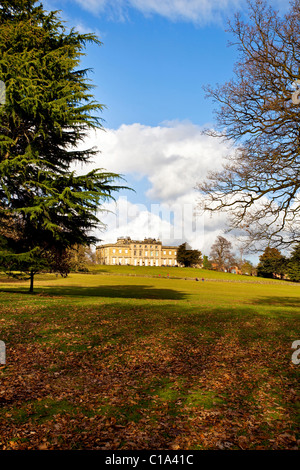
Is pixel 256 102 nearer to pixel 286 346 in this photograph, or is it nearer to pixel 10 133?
pixel 286 346

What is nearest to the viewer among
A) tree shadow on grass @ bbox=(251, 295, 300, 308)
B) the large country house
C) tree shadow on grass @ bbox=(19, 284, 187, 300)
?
tree shadow on grass @ bbox=(19, 284, 187, 300)

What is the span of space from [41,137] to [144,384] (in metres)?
15.3

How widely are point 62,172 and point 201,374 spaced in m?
14.8

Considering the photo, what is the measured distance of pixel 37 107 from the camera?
14.4 metres

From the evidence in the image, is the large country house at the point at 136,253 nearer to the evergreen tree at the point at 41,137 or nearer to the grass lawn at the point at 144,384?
the evergreen tree at the point at 41,137

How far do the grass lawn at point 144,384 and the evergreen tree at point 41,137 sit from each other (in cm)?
583

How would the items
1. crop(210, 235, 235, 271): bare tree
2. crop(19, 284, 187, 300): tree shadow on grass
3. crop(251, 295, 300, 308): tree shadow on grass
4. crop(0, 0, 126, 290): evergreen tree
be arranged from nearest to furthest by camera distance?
crop(0, 0, 126, 290): evergreen tree → crop(19, 284, 187, 300): tree shadow on grass → crop(251, 295, 300, 308): tree shadow on grass → crop(210, 235, 235, 271): bare tree

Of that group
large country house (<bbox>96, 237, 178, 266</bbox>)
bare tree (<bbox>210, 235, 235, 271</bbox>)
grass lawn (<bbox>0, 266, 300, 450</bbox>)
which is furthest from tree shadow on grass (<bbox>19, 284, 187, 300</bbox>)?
large country house (<bbox>96, 237, 178, 266</bbox>)

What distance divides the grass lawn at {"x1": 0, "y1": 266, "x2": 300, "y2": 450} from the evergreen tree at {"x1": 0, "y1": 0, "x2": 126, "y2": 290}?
19.1ft

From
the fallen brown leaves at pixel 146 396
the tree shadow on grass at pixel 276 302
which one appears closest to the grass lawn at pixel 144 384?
the fallen brown leaves at pixel 146 396

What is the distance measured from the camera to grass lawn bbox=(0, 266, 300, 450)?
14.2 feet

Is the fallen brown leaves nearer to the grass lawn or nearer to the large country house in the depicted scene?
the grass lawn

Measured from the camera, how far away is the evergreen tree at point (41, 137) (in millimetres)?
14289

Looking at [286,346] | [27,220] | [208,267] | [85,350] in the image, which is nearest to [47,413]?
[85,350]
